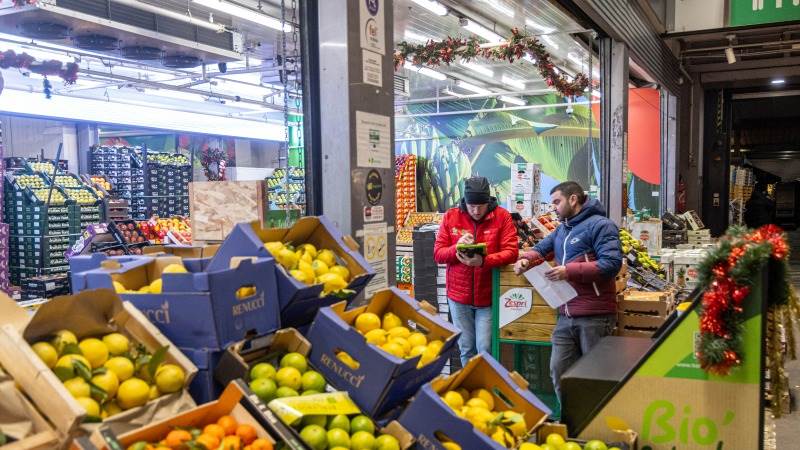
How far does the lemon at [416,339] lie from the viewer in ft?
8.07

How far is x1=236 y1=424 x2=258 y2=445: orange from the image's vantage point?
179cm

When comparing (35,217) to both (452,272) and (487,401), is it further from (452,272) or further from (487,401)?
(487,401)

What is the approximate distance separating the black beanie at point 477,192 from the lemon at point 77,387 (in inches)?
128

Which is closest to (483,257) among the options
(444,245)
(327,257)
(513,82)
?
(444,245)

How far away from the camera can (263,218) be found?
10.6ft

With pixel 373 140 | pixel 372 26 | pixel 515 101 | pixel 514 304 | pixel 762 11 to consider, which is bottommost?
pixel 514 304

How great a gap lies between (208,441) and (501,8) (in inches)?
330

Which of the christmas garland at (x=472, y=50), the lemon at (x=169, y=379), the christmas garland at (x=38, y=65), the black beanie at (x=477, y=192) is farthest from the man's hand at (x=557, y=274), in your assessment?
the christmas garland at (x=38, y=65)

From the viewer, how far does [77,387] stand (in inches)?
66.9

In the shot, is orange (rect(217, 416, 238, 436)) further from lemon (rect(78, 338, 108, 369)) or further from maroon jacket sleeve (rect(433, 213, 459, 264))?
maroon jacket sleeve (rect(433, 213, 459, 264))

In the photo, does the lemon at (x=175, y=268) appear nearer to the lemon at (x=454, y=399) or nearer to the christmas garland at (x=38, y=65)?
the lemon at (x=454, y=399)

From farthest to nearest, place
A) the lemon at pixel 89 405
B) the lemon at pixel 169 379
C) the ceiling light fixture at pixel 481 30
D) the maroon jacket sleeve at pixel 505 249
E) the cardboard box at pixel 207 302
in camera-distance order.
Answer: the ceiling light fixture at pixel 481 30, the maroon jacket sleeve at pixel 505 249, the cardboard box at pixel 207 302, the lemon at pixel 169 379, the lemon at pixel 89 405

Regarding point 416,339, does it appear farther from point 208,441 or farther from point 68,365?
point 68,365

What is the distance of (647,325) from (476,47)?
4.76m
